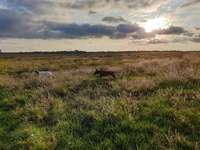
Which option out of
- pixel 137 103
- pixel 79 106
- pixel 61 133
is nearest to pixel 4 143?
pixel 61 133

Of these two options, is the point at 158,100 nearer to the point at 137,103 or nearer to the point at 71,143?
the point at 137,103

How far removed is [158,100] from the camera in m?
A: 10.3

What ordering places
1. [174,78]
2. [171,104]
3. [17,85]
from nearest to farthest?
[171,104], [174,78], [17,85]

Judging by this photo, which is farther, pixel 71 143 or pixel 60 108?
pixel 60 108

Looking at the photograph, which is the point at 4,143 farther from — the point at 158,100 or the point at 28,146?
the point at 158,100

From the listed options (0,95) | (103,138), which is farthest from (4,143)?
(0,95)

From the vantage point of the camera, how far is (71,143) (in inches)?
289

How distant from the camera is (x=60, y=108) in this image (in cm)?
1032

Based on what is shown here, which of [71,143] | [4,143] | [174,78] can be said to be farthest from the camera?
[174,78]

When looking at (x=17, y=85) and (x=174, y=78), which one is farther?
(x=17, y=85)

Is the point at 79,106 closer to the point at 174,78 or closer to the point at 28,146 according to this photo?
the point at 28,146

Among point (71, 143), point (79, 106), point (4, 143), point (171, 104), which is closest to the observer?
point (71, 143)

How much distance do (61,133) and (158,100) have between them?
12.2 feet

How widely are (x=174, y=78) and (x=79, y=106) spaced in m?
5.73
